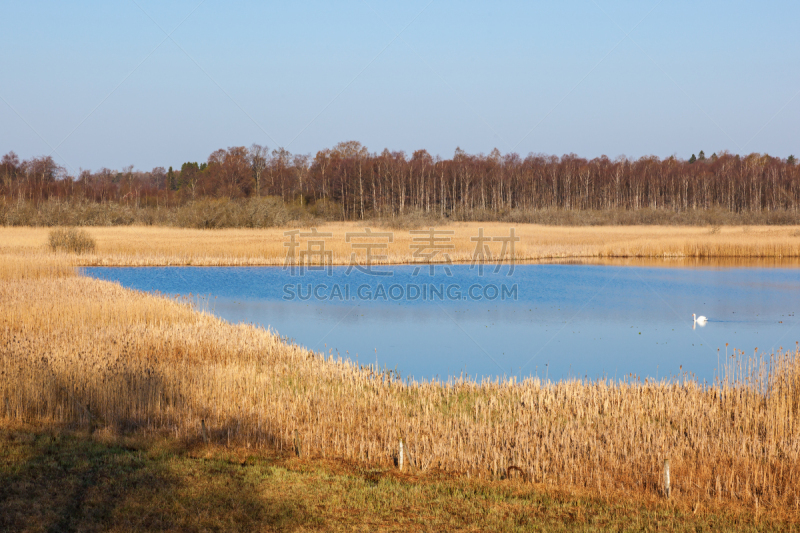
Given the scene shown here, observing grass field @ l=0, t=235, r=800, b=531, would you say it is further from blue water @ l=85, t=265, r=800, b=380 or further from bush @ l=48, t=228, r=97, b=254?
bush @ l=48, t=228, r=97, b=254

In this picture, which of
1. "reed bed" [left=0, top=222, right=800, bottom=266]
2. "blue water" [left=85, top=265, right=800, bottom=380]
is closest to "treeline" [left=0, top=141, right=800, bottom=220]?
"reed bed" [left=0, top=222, right=800, bottom=266]

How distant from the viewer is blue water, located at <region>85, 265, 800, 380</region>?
13.4 metres

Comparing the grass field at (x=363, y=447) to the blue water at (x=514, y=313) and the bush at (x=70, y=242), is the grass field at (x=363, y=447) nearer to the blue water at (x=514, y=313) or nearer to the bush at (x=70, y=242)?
the blue water at (x=514, y=313)

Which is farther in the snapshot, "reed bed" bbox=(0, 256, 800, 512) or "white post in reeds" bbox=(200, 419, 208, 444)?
"white post in reeds" bbox=(200, 419, 208, 444)

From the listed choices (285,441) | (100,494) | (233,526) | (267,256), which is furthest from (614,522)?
(267,256)

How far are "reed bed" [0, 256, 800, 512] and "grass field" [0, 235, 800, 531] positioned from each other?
0.03 m

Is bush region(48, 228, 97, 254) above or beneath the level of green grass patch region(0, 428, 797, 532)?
above

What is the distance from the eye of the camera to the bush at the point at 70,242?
33.6 m

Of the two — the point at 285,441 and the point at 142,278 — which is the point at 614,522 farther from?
the point at 142,278

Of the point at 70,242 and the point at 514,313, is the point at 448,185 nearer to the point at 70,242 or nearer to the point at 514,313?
the point at 70,242

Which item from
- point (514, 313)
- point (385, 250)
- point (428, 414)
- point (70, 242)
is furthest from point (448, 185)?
point (428, 414)

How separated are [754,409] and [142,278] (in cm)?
2366

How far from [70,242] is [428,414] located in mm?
31289

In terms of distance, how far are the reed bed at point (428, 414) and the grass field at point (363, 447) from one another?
31mm
